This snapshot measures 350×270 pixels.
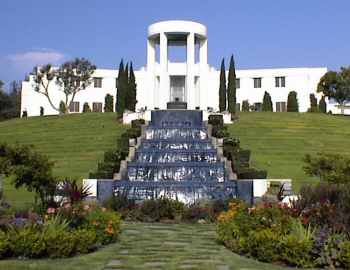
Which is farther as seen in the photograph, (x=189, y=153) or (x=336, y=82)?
(x=336, y=82)

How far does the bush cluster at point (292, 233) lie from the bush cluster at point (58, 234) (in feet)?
8.81

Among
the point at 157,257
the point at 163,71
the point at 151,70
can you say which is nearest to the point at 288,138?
the point at 163,71

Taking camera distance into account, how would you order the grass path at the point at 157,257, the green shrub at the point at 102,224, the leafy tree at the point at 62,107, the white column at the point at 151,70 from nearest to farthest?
1. the grass path at the point at 157,257
2. the green shrub at the point at 102,224
3. the white column at the point at 151,70
4. the leafy tree at the point at 62,107

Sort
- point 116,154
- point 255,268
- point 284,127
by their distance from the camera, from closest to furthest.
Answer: point 255,268 → point 116,154 → point 284,127

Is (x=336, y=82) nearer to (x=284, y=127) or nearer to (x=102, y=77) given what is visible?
(x=284, y=127)

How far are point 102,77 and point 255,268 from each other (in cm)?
5727

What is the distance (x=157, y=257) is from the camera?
31.0 ft

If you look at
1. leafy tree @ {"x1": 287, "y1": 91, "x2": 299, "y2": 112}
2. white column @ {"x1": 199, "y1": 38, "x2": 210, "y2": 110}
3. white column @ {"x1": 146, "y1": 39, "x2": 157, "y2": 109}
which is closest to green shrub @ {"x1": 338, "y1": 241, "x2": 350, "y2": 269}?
white column @ {"x1": 146, "y1": 39, "x2": 157, "y2": 109}

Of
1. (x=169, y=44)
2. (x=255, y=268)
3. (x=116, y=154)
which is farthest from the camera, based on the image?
(x=169, y=44)

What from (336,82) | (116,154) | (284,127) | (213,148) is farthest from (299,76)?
(116,154)

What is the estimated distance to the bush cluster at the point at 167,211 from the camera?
16.3 metres

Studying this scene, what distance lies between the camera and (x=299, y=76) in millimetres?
63562

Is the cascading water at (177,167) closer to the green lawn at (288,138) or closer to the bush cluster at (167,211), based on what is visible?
the green lawn at (288,138)

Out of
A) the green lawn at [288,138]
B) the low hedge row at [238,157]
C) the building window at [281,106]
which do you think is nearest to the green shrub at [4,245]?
the low hedge row at [238,157]
